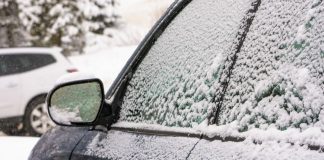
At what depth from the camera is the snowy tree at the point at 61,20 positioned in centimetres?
2011

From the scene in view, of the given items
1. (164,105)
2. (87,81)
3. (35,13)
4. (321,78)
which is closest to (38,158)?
(87,81)

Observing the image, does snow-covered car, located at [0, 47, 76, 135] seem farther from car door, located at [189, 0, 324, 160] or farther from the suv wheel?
car door, located at [189, 0, 324, 160]

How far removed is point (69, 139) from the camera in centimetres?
222

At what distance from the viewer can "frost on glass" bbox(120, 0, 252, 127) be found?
1800 millimetres

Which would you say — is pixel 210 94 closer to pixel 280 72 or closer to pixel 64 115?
pixel 280 72

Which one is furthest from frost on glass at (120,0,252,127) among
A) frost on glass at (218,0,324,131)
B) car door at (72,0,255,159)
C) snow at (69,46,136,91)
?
snow at (69,46,136,91)

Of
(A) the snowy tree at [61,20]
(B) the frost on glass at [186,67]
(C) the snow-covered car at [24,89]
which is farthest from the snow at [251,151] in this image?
(A) the snowy tree at [61,20]

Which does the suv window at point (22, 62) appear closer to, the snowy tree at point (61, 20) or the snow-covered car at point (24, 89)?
the snow-covered car at point (24, 89)

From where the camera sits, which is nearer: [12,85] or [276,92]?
[276,92]

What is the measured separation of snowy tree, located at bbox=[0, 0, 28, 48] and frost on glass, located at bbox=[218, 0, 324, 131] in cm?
1895

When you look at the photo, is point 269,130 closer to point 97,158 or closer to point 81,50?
point 97,158

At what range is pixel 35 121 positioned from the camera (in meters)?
9.43

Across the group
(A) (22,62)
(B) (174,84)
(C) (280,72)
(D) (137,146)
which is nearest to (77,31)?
(A) (22,62)

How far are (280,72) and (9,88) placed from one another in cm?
826
